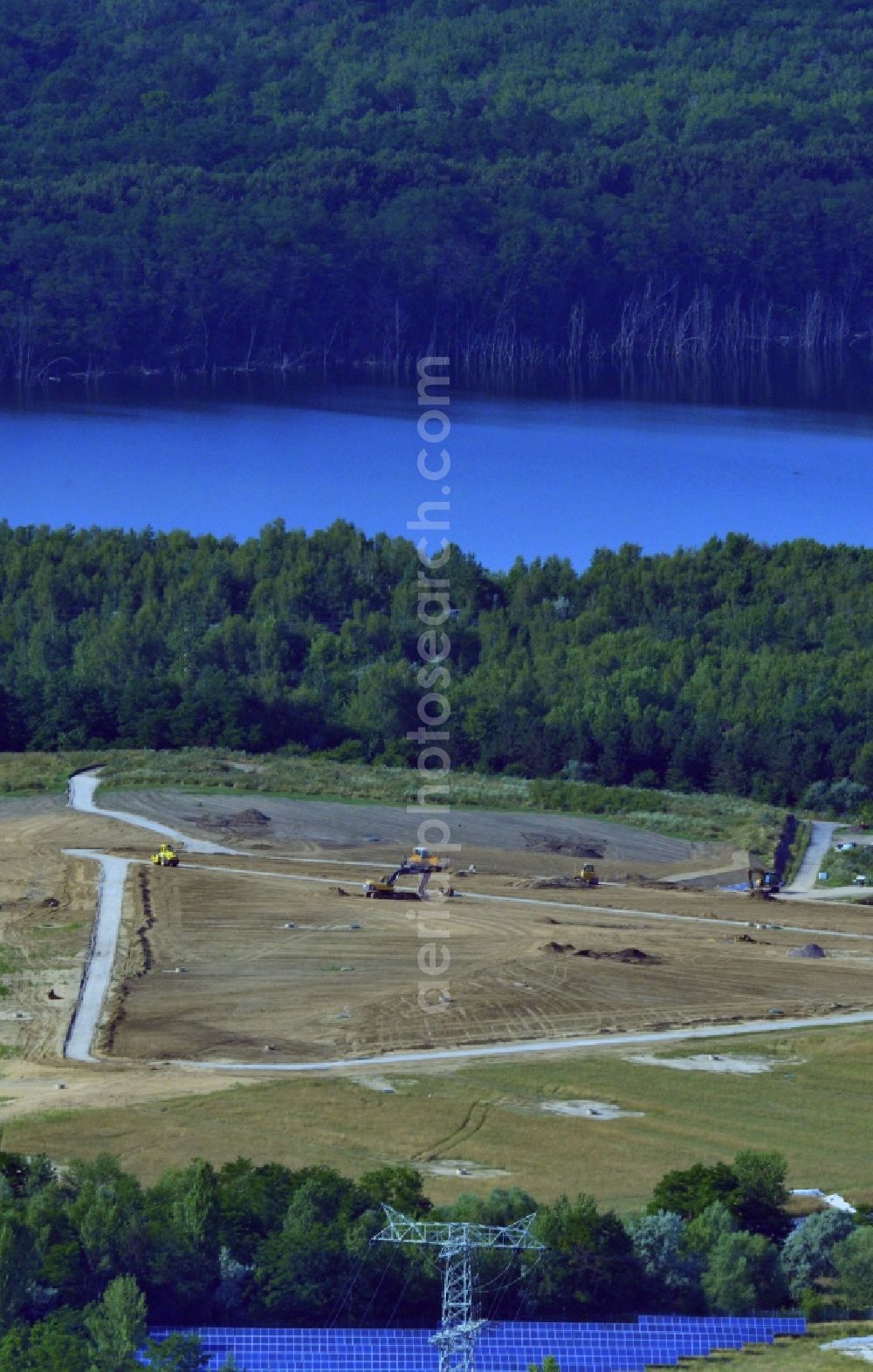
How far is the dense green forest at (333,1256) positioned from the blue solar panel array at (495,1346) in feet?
1.20

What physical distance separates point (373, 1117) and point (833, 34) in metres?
138

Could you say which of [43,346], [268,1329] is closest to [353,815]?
[268,1329]

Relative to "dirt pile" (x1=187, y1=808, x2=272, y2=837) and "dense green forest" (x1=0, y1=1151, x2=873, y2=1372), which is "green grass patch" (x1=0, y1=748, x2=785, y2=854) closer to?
"dirt pile" (x1=187, y1=808, x2=272, y2=837)

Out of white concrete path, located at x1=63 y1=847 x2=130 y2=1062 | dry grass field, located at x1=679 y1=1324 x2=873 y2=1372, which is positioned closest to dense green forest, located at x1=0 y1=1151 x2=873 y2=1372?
dry grass field, located at x1=679 y1=1324 x2=873 y2=1372

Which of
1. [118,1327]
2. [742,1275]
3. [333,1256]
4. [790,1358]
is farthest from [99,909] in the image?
[790,1358]

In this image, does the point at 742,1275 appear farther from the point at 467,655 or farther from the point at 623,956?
the point at 467,655

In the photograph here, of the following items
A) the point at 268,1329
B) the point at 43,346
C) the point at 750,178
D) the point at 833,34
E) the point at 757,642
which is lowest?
the point at 268,1329

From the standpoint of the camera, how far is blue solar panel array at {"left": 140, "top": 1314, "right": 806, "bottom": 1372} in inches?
837

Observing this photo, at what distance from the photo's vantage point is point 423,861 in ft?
138

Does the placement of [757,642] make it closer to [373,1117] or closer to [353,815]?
[353,815]

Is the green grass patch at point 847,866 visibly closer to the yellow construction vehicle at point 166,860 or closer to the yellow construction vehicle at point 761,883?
the yellow construction vehicle at point 761,883

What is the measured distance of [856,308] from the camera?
422 feet

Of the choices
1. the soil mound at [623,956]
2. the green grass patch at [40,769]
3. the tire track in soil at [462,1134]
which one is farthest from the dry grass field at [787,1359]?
the green grass patch at [40,769]

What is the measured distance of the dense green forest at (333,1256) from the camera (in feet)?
72.3
